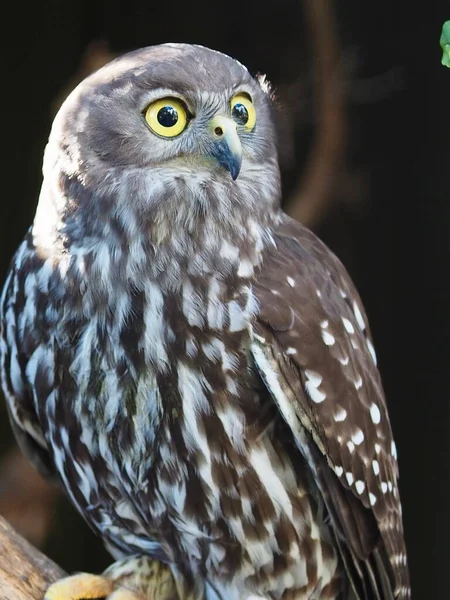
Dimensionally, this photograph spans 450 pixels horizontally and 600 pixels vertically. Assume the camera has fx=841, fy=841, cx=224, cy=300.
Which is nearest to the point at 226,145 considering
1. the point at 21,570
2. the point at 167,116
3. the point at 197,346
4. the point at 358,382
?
the point at 167,116

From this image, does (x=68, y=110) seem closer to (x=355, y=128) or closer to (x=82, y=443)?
(x=82, y=443)

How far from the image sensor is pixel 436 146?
2.87m

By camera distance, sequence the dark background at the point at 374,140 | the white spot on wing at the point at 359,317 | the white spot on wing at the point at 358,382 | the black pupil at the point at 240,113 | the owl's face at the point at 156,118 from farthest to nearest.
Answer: the dark background at the point at 374,140 → the white spot on wing at the point at 359,317 → the white spot on wing at the point at 358,382 → the black pupil at the point at 240,113 → the owl's face at the point at 156,118

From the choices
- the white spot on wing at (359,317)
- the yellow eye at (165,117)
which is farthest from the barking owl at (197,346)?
the white spot on wing at (359,317)

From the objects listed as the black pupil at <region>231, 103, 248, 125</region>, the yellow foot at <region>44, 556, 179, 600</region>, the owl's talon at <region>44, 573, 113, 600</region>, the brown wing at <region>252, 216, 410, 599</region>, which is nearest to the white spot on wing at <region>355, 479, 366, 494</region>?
the brown wing at <region>252, 216, 410, 599</region>

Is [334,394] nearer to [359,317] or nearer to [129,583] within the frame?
[359,317]

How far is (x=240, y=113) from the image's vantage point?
6.18 ft

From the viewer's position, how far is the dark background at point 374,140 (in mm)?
2871

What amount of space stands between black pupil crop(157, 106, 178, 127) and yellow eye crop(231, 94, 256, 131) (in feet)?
0.50

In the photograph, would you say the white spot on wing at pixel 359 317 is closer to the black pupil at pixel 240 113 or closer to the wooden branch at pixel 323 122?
the black pupil at pixel 240 113

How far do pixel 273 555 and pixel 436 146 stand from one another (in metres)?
1.57

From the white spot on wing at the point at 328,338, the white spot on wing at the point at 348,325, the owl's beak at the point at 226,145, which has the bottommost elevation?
the white spot on wing at the point at 348,325

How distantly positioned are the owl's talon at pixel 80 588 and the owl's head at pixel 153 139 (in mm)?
834

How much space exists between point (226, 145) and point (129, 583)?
110 centimetres
